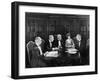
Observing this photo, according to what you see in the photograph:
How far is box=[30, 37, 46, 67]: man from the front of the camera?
4.62 feet

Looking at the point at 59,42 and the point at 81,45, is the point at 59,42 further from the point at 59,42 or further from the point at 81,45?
the point at 81,45

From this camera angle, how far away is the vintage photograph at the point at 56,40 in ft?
4.61

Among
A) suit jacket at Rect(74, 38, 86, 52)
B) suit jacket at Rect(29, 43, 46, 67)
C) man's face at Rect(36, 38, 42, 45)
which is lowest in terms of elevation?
suit jacket at Rect(29, 43, 46, 67)

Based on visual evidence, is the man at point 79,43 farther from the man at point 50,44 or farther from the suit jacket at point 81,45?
the man at point 50,44

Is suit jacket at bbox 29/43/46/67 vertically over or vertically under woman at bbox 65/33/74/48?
under

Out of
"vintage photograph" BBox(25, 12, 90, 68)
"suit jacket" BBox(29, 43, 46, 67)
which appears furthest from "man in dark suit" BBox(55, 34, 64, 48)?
"suit jacket" BBox(29, 43, 46, 67)

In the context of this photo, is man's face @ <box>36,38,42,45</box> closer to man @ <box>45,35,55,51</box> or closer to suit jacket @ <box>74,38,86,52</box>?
man @ <box>45,35,55,51</box>

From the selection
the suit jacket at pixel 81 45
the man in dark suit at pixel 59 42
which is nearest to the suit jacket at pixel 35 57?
the man in dark suit at pixel 59 42

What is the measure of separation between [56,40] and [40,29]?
0.10 m

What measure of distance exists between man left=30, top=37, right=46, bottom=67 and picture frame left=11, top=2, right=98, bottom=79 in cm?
3

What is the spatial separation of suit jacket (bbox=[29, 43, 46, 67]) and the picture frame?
2 cm

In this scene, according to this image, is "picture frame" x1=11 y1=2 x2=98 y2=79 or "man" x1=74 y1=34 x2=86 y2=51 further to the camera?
"man" x1=74 y1=34 x2=86 y2=51

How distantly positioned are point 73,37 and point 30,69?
0.91 feet

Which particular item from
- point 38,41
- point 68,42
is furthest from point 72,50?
point 38,41
